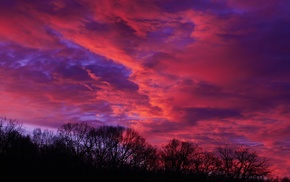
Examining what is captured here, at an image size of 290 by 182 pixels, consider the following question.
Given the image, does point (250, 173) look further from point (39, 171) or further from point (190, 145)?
point (39, 171)

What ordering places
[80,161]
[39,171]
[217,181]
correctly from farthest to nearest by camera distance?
[217,181], [80,161], [39,171]

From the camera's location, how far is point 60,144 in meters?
104

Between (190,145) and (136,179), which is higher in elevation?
(190,145)

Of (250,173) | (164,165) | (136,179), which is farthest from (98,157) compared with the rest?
(250,173)

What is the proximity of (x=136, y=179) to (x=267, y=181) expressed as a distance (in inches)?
2212

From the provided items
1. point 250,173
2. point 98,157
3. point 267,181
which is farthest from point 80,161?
point 267,181

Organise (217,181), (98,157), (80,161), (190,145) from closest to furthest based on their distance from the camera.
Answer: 1. (80,161)
2. (98,157)
3. (217,181)
4. (190,145)

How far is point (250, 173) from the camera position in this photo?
10462cm

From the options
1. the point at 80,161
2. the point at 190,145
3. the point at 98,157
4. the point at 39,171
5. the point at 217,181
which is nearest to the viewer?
the point at 39,171

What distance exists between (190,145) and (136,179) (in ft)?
110

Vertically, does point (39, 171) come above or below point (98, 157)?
below

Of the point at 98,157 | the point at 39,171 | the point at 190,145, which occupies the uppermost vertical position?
the point at 190,145

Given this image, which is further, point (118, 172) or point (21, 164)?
point (118, 172)

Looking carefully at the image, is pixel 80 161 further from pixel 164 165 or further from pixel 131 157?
pixel 164 165
